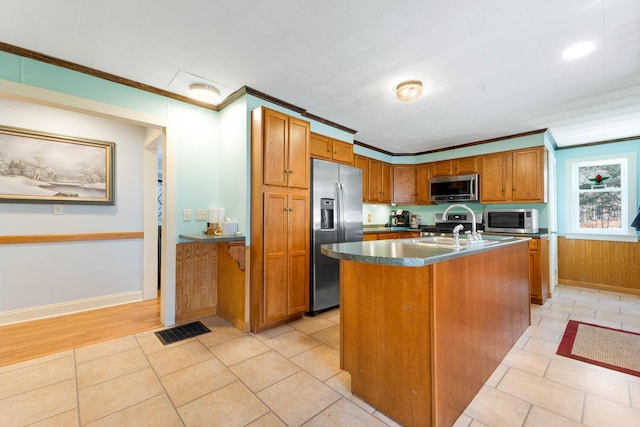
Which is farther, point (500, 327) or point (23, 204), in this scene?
point (23, 204)

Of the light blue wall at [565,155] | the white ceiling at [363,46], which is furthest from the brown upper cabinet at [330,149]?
the light blue wall at [565,155]

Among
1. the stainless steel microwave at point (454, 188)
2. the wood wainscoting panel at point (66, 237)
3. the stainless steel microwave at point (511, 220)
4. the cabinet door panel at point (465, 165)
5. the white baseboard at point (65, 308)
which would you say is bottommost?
the white baseboard at point (65, 308)

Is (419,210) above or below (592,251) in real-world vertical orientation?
above

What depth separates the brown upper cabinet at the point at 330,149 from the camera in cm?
352

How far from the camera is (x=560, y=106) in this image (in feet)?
10.4

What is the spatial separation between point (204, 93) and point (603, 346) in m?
4.38

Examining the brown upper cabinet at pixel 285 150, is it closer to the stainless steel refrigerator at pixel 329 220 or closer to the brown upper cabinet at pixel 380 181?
the stainless steel refrigerator at pixel 329 220

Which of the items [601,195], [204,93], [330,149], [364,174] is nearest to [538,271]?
[601,195]

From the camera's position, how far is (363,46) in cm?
213

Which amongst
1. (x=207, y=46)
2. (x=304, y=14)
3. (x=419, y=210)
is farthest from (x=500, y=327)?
(x=419, y=210)

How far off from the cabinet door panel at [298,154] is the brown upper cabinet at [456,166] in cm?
299

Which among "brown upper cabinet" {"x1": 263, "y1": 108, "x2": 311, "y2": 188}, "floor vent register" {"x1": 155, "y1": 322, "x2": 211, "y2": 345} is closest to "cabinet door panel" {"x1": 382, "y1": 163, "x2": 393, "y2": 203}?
"brown upper cabinet" {"x1": 263, "y1": 108, "x2": 311, "y2": 188}

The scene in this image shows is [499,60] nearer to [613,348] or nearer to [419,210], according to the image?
[613,348]

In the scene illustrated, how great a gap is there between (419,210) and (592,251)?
2.75 m
